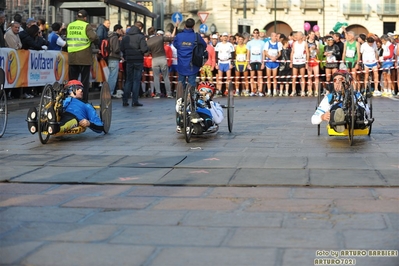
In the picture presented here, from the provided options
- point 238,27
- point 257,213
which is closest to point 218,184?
point 257,213

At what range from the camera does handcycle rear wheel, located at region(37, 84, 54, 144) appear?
11.6 meters

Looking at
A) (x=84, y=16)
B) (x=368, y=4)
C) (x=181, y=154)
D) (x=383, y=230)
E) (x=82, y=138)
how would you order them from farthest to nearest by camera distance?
(x=368, y=4), (x=84, y=16), (x=82, y=138), (x=181, y=154), (x=383, y=230)

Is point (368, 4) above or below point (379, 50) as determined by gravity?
above

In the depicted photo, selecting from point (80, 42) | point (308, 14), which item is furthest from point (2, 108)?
point (308, 14)

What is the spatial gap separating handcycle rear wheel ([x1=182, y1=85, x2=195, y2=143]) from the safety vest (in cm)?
601

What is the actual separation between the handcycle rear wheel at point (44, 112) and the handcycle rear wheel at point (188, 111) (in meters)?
1.75

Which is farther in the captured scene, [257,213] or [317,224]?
[257,213]

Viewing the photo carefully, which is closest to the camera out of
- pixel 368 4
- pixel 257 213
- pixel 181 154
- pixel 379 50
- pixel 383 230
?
pixel 383 230

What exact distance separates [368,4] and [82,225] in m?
71.5

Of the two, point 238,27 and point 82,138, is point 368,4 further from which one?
point 82,138

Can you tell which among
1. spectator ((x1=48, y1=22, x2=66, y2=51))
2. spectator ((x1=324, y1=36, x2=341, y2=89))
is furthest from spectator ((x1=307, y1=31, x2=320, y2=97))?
spectator ((x1=48, y1=22, x2=66, y2=51))

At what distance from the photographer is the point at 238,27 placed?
247ft

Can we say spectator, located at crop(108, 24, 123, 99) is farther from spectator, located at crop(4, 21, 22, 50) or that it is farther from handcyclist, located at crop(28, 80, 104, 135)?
handcyclist, located at crop(28, 80, 104, 135)

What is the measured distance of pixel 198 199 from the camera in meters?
7.36
